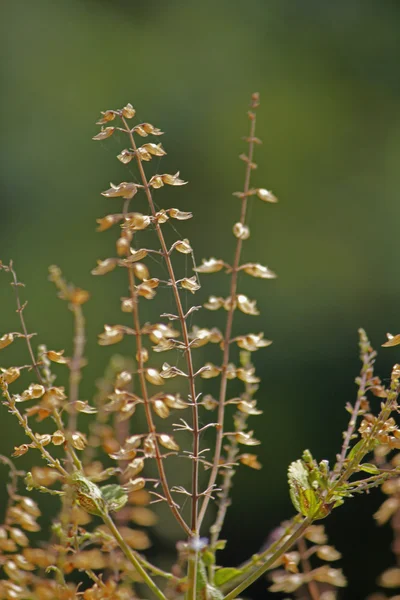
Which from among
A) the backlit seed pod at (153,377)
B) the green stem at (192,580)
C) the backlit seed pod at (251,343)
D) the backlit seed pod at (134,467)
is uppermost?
the backlit seed pod at (251,343)

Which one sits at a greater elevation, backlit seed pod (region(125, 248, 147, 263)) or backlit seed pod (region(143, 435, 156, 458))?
backlit seed pod (region(125, 248, 147, 263))

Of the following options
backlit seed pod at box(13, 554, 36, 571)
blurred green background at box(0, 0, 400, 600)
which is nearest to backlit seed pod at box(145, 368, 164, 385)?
backlit seed pod at box(13, 554, 36, 571)

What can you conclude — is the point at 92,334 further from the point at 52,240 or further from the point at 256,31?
the point at 256,31

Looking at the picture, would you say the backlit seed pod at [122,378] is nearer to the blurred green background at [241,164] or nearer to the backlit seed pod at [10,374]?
the backlit seed pod at [10,374]

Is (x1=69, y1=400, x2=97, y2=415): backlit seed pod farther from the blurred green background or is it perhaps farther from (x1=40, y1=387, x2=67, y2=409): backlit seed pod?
the blurred green background

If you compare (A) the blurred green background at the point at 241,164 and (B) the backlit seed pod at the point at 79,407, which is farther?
(A) the blurred green background at the point at 241,164

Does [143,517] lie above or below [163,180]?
below

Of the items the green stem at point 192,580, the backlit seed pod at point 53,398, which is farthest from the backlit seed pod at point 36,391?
the green stem at point 192,580

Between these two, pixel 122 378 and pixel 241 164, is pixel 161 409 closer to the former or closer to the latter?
pixel 122 378

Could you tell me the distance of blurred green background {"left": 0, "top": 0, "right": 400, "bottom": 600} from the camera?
181cm

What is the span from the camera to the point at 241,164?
215 cm

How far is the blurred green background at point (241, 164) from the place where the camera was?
181 cm

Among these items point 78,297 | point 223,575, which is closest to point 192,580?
point 223,575

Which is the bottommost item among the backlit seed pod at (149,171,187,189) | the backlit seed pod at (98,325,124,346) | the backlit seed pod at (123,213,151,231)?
the backlit seed pod at (98,325,124,346)
